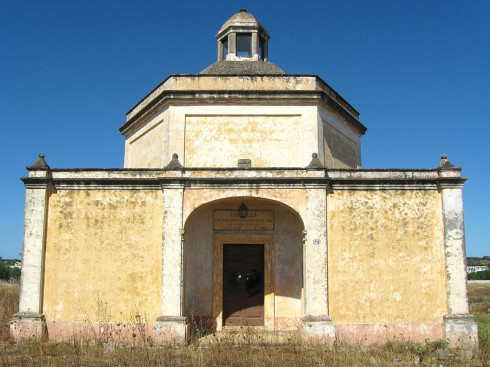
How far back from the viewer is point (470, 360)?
9.41 meters

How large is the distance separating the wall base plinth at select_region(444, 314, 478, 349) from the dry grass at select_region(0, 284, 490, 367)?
14.8 inches

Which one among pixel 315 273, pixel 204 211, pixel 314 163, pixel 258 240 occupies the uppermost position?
pixel 314 163

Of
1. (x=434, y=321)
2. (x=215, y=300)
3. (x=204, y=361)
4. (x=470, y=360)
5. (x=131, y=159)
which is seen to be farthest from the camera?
(x=131, y=159)

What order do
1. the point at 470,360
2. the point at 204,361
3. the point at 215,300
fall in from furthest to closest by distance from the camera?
1. the point at 215,300
2. the point at 470,360
3. the point at 204,361

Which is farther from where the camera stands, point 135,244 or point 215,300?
point 215,300

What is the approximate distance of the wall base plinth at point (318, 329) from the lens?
34.7ft

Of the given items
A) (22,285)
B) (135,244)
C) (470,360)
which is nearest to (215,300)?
(135,244)

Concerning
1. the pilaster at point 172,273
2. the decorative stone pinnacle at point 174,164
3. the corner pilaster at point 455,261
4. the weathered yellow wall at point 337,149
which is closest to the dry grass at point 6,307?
the pilaster at point 172,273

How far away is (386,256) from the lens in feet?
36.9

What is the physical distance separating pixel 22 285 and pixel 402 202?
9.30m

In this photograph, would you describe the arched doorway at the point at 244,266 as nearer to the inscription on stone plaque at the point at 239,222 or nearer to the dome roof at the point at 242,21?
the inscription on stone plaque at the point at 239,222

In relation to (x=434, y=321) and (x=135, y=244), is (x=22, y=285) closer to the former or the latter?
(x=135, y=244)

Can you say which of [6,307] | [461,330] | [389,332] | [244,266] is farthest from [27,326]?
[461,330]

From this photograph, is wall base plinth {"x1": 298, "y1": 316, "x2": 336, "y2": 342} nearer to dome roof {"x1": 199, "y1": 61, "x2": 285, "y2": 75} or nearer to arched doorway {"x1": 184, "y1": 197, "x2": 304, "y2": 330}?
Result: arched doorway {"x1": 184, "y1": 197, "x2": 304, "y2": 330}
